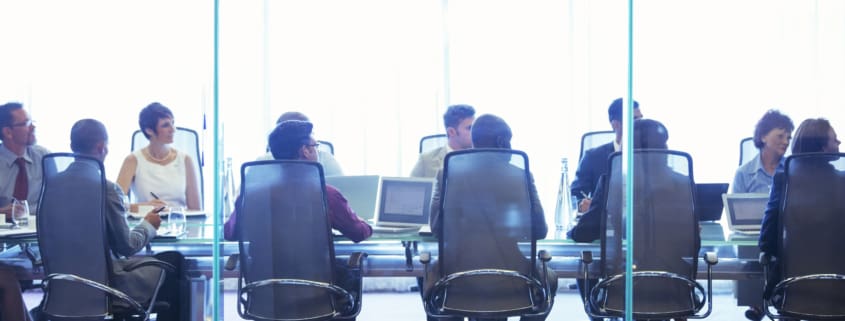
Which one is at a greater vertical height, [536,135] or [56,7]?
[56,7]

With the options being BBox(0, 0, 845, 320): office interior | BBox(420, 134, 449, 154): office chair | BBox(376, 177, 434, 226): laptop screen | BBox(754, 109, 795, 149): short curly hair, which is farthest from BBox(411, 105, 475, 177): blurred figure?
BBox(754, 109, 795, 149): short curly hair

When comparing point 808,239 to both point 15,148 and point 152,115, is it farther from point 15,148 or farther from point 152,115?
point 15,148

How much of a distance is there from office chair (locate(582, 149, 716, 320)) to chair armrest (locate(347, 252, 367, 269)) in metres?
1.10

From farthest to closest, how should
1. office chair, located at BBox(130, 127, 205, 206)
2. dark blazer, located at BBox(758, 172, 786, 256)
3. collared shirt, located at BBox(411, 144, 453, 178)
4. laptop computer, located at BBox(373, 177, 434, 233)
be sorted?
1. office chair, located at BBox(130, 127, 205, 206)
2. collared shirt, located at BBox(411, 144, 453, 178)
3. laptop computer, located at BBox(373, 177, 434, 233)
4. dark blazer, located at BBox(758, 172, 786, 256)

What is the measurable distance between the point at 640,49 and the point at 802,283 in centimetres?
140

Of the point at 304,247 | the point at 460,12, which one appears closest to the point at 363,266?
the point at 304,247

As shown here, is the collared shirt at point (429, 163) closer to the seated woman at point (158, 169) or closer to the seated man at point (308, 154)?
the seated woman at point (158, 169)

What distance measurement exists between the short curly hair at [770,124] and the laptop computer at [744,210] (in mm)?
392

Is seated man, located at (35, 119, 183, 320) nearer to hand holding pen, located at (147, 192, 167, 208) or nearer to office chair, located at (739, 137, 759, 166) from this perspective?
hand holding pen, located at (147, 192, 167, 208)

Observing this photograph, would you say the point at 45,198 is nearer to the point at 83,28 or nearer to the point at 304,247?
the point at 304,247

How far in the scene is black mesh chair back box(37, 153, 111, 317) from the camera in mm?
2600

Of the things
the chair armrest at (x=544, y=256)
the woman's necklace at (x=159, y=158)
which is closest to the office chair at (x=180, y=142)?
the woman's necklace at (x=159, y=158)

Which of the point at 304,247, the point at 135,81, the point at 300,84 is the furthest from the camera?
the point at 300,84

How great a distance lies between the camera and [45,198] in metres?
2.62
